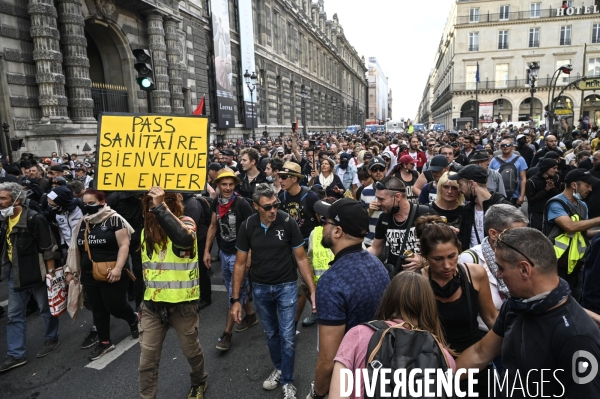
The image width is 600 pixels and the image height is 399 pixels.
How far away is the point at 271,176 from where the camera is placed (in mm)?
6980

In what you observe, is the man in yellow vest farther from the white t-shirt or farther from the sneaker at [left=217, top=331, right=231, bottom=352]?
the white t-shirt

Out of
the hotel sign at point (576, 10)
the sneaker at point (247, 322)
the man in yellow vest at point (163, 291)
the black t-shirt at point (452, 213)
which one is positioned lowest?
the sneaker at point (247, 322)

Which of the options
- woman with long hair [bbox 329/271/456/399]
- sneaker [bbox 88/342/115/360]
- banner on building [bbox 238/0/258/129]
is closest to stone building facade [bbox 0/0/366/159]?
banner on building [bbox 238/0/258/129]

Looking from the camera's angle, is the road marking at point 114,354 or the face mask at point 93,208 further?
the road marking at point 114,354

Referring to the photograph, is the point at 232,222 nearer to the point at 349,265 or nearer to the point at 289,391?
the point at 289,391

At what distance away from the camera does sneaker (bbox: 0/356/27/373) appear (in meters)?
4.02

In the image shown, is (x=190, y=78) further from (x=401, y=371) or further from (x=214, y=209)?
(x=401, y=371)

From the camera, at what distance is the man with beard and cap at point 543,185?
534 cm

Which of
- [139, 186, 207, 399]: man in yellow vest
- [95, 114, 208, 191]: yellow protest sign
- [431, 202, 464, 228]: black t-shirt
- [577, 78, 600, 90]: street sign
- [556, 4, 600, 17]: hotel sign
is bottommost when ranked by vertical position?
[139, 186, 207, 399]: man in yellow vest

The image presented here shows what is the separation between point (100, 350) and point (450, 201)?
412cm

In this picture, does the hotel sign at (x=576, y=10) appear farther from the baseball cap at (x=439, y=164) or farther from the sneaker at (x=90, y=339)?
the sneaker at (x=90, y=339)

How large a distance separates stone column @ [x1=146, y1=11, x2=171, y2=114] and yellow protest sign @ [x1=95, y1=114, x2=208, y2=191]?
14.9 m

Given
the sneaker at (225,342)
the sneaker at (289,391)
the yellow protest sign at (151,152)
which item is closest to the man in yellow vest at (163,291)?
the yellow protest sign at (151,152)

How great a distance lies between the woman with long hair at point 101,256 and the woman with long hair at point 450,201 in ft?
10.8
